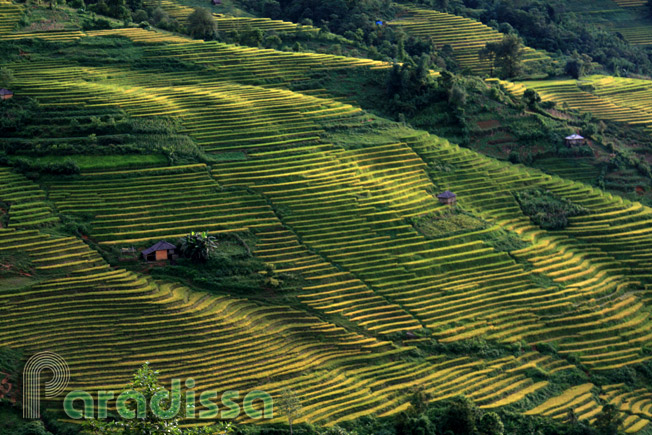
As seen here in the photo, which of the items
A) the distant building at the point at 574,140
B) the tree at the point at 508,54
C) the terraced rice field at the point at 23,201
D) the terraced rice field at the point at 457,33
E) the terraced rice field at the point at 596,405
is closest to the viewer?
the terraced rice field at the point at 596,405

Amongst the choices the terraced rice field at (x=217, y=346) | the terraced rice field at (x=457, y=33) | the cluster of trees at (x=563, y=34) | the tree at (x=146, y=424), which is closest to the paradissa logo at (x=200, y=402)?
the terraced rice field at (x=217, y=346)

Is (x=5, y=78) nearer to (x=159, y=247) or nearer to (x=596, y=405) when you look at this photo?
(x=159, y=247)

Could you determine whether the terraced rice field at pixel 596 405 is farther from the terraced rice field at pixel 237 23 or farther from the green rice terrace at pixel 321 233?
the terraced rice field at pixel 237 23

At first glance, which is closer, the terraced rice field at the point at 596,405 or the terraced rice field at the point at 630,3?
the terraced rice field at the point at 596,405

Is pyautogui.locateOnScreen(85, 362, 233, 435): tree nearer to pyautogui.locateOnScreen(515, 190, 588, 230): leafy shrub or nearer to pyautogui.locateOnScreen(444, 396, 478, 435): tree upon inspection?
pyautogui.locateOnScreen(444, 396, 478, 435): tree

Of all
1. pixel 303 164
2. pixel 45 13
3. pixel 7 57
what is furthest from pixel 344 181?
pixel 45 13

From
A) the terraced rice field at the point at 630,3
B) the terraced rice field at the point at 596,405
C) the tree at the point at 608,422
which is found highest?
the terraced rice field at the point at 630,3

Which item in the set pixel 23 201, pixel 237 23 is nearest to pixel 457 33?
pixel 237 23

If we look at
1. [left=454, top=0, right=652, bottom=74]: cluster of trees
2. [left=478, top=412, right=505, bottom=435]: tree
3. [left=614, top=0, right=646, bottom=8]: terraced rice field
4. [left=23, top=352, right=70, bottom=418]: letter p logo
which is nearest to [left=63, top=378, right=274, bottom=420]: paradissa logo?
[left=23, top=352, right=70, bottom=418]: letter p logo
